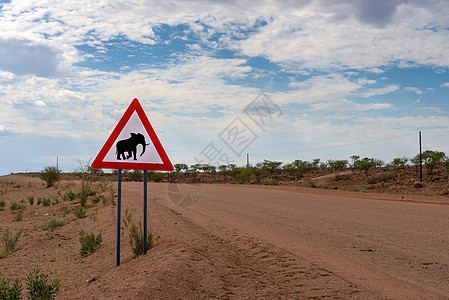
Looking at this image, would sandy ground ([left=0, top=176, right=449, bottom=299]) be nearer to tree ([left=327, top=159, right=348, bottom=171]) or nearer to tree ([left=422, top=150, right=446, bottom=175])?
tree ([left=422, top=150, right=446, bottom=175])

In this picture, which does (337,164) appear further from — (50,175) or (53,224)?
(53,224)

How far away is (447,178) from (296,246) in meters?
39.3

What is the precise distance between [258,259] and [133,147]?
127 inches

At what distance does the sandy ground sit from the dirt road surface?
0.07 ft

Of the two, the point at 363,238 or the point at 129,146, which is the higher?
the point at 129,146

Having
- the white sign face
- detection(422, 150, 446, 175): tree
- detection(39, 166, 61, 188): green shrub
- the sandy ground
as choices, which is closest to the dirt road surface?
the sandy ground

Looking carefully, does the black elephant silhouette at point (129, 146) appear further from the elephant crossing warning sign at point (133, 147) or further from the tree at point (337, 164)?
the tree at point (337, 164)

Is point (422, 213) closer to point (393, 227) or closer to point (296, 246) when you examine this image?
point (393, 227)

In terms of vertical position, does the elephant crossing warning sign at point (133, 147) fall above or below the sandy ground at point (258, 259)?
above

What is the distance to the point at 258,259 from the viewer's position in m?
7.38

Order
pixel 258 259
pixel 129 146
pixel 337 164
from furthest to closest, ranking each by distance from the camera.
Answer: pixel 337 164, pixel 258 259, pixel 129 146

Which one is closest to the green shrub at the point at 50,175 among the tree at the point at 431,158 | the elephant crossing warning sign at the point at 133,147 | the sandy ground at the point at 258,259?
the sandy ground at the point at 258,259

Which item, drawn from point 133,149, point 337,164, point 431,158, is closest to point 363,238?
point 133,149

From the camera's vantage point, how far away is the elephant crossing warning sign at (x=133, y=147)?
21.6 feet
